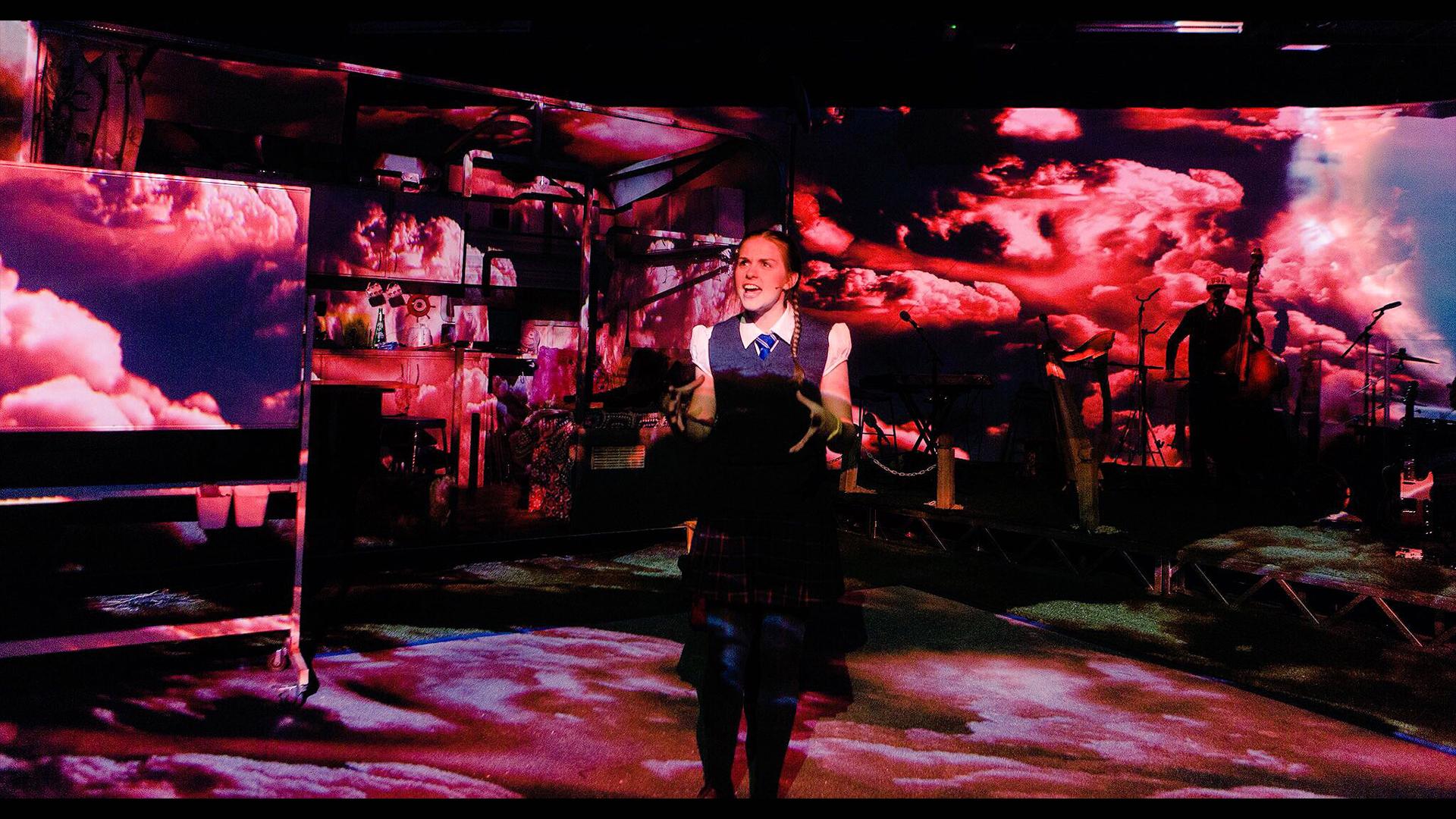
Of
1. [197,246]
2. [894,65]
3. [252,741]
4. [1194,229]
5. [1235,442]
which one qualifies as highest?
[894,65]

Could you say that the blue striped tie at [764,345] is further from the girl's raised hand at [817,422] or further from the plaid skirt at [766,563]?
the plaid skirt at [766,563]

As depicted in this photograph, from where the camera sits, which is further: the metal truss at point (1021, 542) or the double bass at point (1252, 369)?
the double bass at point (1252, 369)

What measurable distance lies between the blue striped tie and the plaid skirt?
417 mm

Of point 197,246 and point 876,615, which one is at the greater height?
point 197,246

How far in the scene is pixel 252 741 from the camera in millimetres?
2430

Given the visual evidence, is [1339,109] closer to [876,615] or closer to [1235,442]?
[1235,442]

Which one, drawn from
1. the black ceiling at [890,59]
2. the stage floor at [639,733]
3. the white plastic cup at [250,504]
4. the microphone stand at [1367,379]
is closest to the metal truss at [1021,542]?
the stage floor at [639,733]

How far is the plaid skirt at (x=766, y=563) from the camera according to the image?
74.8 inches

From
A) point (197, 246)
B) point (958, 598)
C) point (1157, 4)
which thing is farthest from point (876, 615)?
point (1157, 4)

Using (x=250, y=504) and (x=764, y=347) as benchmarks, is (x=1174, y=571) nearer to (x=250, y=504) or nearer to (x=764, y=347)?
(x=764, y=347)

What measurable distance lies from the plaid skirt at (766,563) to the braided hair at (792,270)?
0.39 m

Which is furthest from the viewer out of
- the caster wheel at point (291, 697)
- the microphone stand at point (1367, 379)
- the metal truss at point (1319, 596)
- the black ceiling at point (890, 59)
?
the microphone stand at point (1367, 379)

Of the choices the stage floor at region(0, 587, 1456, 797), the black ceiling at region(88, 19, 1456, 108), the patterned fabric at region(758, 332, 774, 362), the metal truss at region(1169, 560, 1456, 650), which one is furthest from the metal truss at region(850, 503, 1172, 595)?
the black ceiling at region(88, 19, 1456, 108)

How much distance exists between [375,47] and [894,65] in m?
5.41
